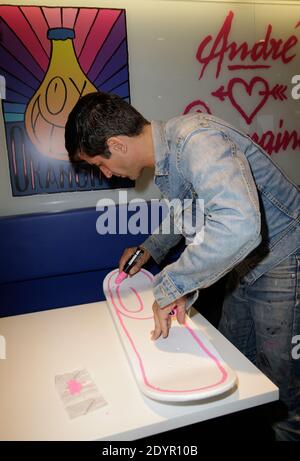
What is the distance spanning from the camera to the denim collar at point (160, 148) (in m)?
1.21

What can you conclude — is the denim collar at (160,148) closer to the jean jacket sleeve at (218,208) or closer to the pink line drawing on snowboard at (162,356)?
the jean jacket sleeve at (218,208)

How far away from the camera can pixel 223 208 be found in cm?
95

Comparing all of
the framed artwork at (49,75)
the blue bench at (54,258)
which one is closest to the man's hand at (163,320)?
the blue bench at (54,258)

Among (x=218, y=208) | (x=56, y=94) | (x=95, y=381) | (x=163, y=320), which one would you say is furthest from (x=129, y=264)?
(x=56, y=94)

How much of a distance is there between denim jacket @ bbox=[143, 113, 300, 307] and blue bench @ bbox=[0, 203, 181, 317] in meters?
0.78

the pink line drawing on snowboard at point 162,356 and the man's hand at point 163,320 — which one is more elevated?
the man's hand at point 163,320

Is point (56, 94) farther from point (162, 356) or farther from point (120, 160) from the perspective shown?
point (162, 356)

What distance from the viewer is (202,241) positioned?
1026mm

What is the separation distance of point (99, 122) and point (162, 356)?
0.74 meters

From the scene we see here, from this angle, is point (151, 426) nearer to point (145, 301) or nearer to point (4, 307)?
point (145, 301)

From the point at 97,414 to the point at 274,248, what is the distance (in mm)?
798

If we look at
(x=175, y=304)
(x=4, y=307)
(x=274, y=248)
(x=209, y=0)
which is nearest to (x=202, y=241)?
(x=175, y=304)

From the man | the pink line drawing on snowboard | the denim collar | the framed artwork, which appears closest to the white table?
the pink line drawing on snowboard

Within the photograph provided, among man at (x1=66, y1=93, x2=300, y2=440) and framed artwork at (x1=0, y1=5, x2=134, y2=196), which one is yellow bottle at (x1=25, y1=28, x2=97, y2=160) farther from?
man at (x1=66, y1=93, x2=300, y2=440)
